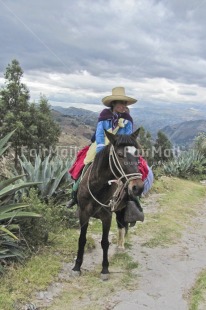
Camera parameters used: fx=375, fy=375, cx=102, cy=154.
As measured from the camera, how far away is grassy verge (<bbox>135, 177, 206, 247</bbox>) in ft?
24.4

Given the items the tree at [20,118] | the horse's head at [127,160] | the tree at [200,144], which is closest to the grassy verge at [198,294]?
the horse's head at [127,160]

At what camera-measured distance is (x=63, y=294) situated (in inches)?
180

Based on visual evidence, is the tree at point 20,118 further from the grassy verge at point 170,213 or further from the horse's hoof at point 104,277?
the horse's hoof at point 104,277

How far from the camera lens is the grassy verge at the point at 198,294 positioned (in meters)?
4.41

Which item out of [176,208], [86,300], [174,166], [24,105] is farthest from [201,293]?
[24,105]

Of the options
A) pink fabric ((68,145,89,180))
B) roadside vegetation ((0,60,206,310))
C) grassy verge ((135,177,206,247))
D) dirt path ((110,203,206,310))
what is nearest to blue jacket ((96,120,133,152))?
pink fabric ((68,145,89,180))

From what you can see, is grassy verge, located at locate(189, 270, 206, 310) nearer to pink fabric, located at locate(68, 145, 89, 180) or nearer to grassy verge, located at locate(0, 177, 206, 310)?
grassy verge, located at locate(0, 177, 206, 310)

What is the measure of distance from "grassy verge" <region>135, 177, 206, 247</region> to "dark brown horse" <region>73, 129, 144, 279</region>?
6.21 ft

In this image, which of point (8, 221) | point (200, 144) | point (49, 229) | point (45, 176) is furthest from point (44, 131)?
point (8, 221)

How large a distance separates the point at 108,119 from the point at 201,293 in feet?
8.50

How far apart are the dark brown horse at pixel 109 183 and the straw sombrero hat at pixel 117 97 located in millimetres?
875

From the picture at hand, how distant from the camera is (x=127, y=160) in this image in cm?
429

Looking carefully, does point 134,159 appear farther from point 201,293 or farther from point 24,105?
point 24,105

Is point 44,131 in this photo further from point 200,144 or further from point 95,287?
point 95,287
